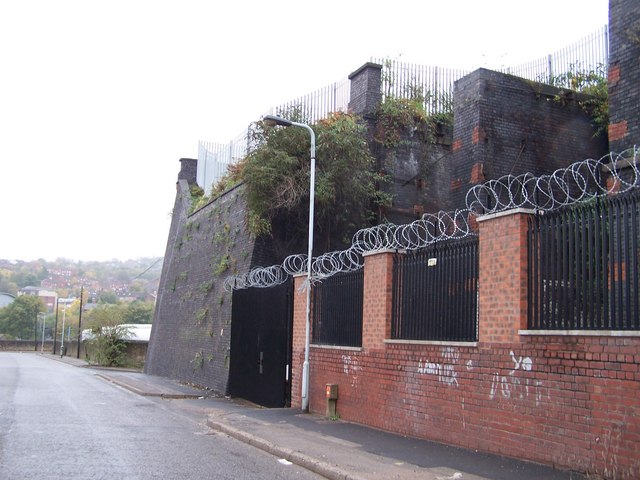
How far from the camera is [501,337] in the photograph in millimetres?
9445

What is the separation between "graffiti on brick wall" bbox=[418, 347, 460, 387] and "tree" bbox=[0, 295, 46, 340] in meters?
127

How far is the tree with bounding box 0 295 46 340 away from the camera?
126 meters

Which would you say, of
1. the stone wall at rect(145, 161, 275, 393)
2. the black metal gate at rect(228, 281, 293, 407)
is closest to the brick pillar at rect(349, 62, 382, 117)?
the stone wall at rect(145, 161, 275, 393)

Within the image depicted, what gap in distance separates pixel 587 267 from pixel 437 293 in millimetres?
3219

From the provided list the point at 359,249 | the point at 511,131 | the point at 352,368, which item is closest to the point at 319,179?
the point at 359,249

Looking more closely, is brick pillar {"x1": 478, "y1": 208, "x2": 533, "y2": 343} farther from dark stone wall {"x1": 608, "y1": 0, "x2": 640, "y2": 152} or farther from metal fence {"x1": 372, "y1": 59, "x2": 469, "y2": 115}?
metal fence {"x1": 372, "y1": 59, "x2": 469, "y2": 115}

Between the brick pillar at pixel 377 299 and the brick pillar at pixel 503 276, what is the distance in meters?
2.78

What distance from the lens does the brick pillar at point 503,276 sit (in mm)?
9273

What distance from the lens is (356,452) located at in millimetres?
9961

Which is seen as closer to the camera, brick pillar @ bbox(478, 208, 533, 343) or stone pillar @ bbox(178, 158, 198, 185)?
brick pillar @ bbox(478, 208, 533, 343)

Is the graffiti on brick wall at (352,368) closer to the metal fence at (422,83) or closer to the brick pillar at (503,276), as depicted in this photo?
the brick pillar at (503,276)

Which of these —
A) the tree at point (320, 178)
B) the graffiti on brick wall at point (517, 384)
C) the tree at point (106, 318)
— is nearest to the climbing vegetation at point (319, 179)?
the tree at point (320, 178)

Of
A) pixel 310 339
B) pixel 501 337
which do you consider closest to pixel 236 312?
pixel 310 339

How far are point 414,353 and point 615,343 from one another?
4.19m
